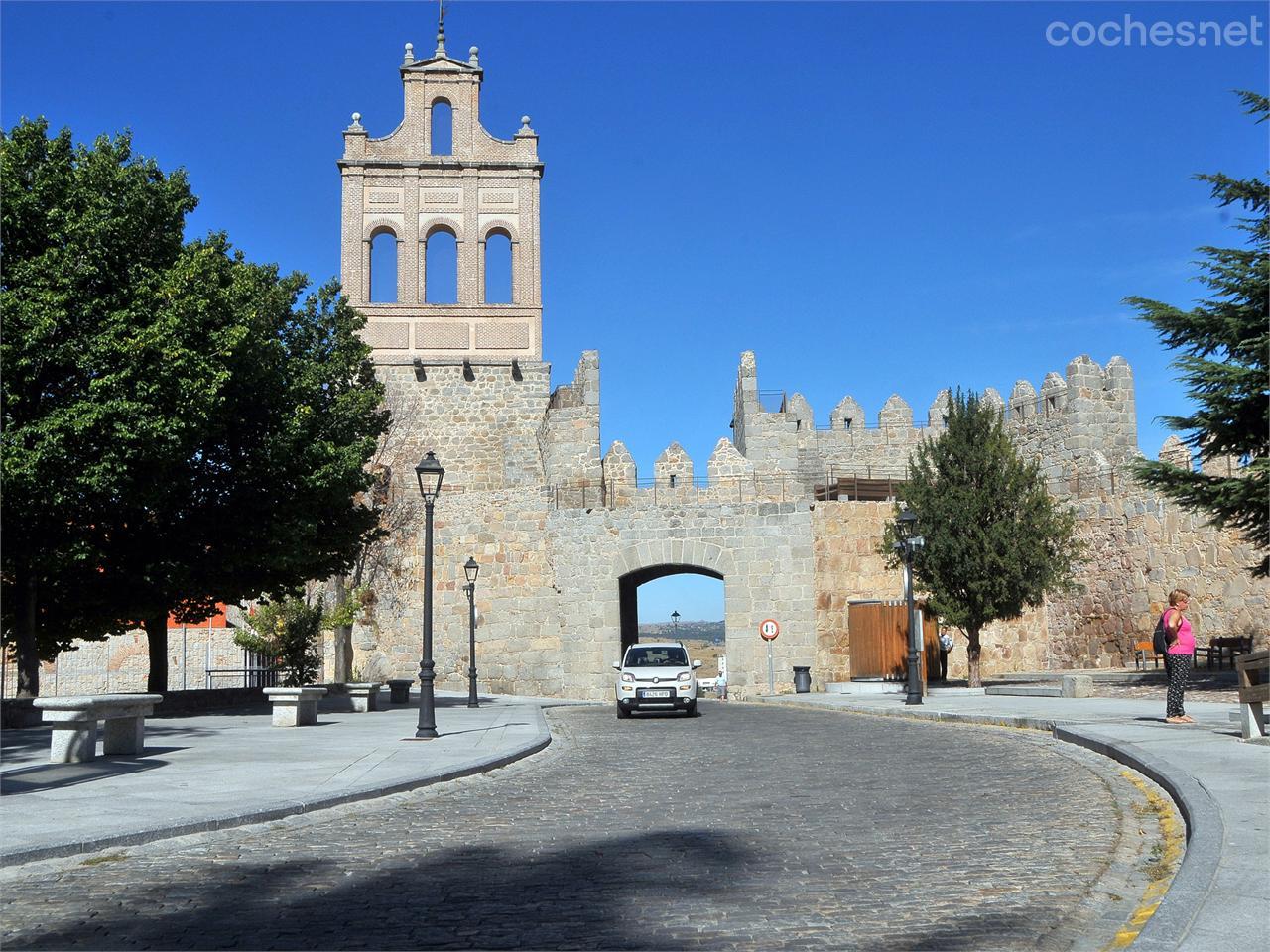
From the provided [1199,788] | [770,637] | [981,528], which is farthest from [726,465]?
[1199,788]

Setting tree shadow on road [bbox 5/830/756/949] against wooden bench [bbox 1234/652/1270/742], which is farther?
wooden bench [bbox 1234/652/1270/742]

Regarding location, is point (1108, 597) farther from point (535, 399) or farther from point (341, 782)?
point (341, 782)

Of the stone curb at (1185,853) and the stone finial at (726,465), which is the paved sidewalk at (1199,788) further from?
the stone finial at (726,465)

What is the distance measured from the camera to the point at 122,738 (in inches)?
500

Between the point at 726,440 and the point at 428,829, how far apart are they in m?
23.2

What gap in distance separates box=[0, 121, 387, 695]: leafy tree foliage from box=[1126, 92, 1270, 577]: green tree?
548 inches

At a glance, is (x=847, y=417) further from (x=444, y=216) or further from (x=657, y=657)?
(x=657, y=657)

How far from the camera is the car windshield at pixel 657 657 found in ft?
69.6

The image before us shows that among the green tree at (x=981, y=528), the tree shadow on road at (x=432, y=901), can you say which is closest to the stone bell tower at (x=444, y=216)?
the green tree at (x=981, y=528)

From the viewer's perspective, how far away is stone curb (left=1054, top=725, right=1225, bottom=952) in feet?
15.6

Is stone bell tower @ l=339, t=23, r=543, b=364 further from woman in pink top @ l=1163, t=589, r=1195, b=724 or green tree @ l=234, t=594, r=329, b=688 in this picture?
woman in pink top @ l=1163, t=589, r=1195, b=724

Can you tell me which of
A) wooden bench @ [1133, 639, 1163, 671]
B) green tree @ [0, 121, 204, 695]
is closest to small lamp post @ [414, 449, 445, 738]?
green tree @ [0, 121, 204, 695]

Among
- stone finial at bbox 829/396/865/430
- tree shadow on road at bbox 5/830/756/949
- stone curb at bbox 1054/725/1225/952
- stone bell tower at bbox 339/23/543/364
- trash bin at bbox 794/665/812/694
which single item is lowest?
trash bin at bbox 794/665/812/694

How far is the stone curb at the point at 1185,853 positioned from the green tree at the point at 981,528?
14.1 meters
